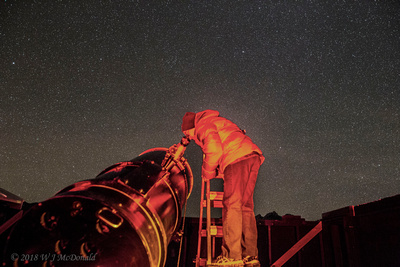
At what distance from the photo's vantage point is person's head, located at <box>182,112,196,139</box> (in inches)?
131

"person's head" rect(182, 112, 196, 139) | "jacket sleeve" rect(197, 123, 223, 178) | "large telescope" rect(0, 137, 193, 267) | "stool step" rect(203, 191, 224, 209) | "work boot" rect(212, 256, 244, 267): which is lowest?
"work boot" rect(212, 256, 244, 267)

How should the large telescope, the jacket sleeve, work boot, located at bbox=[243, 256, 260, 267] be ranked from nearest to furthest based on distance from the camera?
the large telescope → work boot, located at bbox=[243, 256, 260, 267] → the jacket sleeve

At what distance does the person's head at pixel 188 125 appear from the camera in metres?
3.33

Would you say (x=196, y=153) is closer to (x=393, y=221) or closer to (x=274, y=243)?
(x=274, y=243)

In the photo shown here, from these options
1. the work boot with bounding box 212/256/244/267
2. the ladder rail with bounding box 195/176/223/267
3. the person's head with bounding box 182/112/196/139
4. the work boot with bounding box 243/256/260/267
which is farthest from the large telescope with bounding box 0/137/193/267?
the person's head with bounding box 182/112/196/139

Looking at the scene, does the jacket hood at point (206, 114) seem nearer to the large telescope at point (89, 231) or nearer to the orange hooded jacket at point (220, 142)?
the orange hooded jacket at point (220, 142)

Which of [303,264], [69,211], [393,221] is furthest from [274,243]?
[69,211]

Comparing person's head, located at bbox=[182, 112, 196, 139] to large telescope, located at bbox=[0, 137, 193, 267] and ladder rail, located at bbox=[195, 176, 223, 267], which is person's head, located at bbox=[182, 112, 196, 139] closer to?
ladder rail, located at bbox=[195, 176, 223, 267]

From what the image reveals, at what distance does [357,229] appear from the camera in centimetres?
293

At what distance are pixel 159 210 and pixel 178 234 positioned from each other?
844 millimetres

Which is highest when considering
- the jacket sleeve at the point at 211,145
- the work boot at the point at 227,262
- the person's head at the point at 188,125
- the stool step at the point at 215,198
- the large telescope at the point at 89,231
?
the person's head at the point at 188,125

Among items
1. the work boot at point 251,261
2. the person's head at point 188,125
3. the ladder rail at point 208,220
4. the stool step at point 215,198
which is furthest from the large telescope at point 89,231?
the stool step at point 215,198

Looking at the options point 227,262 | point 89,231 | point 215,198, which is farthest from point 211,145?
point 89,231

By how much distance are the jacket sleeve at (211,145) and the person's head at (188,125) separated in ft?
0.96
